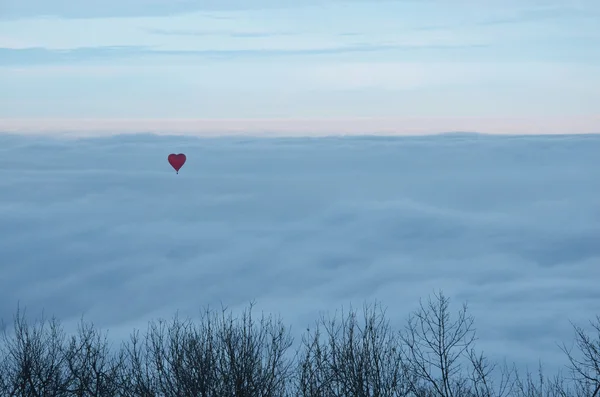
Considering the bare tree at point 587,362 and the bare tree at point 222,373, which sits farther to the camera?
the bare tree at point 587,362

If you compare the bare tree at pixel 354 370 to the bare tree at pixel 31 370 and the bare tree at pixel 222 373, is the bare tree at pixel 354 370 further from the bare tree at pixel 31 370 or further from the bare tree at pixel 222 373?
the bare tree at pixel 31 370

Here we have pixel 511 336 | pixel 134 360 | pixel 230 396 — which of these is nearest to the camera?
pixel 230 396

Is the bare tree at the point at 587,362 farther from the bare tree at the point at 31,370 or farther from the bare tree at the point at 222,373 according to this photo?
the bare tree at the point at 31,370

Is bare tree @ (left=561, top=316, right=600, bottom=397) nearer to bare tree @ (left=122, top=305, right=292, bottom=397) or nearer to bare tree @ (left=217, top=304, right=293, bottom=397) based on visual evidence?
bare tree @ (left=217, top=304, right=293, bottom=397)

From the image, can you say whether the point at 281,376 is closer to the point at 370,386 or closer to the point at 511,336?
the point at 370,386

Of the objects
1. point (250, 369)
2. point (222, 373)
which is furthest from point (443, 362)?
point (222, 373)

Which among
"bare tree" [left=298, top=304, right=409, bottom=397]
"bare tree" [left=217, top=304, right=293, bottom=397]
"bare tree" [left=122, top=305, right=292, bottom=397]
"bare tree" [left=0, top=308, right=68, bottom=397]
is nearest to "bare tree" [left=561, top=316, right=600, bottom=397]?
"bare tree" [left=298, top=304, right=409, bottom=397]

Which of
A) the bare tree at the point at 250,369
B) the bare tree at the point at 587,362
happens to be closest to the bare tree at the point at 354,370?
the bare tree at the point at 250,369

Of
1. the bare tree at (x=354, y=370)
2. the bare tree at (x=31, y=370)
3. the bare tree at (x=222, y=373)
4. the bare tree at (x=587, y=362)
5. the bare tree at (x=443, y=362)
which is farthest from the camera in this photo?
the bare tree at (x=31, y=370)

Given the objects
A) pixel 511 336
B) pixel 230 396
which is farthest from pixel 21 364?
pixel 511 336

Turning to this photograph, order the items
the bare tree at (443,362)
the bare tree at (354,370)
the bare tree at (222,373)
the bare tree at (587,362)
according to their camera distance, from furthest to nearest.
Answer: the bare tree at (443,362) → the bare tree at (354,370) → the bare tree at (587,362) → the bare tree at (222,373)

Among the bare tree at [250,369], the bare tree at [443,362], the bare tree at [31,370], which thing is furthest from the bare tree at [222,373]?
the bare tree at [443,362]
